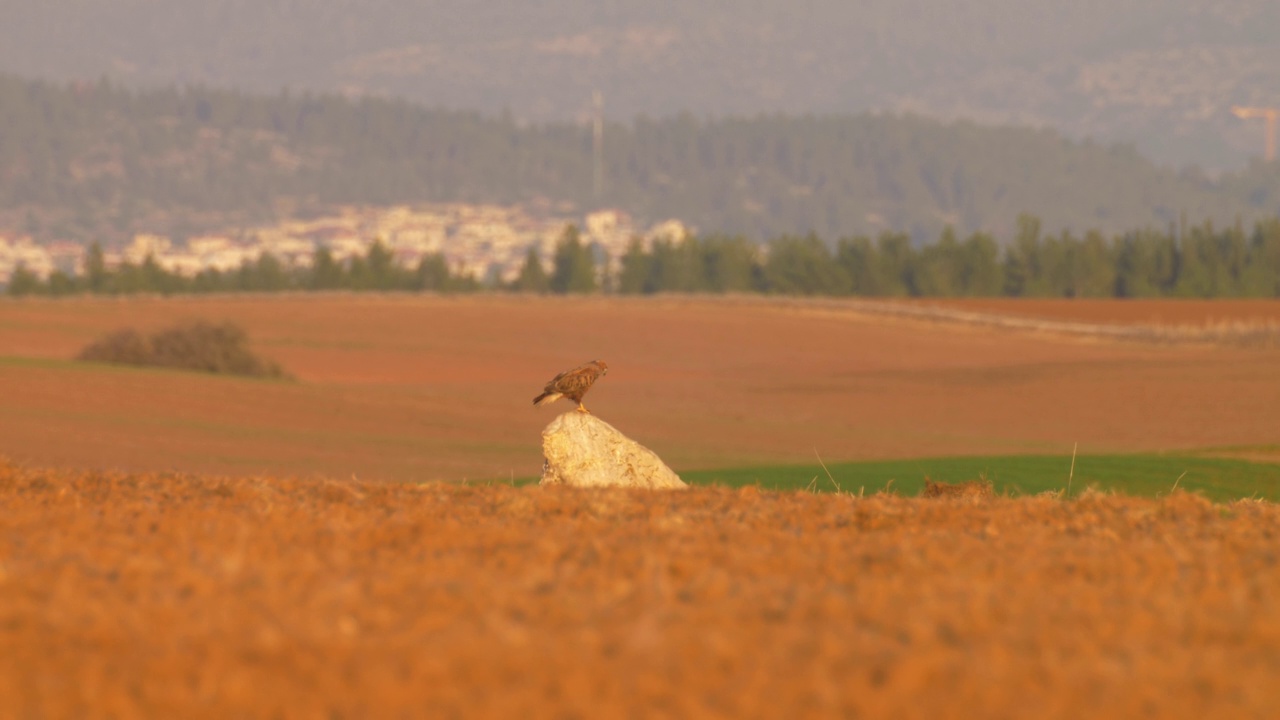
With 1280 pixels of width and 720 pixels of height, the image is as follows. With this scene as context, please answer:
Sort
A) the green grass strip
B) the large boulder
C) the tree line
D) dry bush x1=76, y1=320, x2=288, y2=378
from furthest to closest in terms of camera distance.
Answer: the tree line
dry bush x1=76, y1=320, x2=288, y2=378
the green grass strip
the large boulder

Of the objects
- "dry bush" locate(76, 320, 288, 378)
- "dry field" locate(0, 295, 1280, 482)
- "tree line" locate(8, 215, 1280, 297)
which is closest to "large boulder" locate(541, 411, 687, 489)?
"dry field" locate(0, 295, 1280, 482)

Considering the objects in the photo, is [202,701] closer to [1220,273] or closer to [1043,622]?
Result: [1043,622]

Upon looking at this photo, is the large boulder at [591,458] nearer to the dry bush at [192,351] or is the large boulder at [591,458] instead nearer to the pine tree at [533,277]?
the dry bush at [192,351]

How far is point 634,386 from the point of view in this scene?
55406 millimetres

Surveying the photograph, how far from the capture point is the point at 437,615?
6.73 metres

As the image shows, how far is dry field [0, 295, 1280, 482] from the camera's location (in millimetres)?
34406

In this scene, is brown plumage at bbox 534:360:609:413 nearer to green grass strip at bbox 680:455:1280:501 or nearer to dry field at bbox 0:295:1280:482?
green grass strip at bbox 680:455:1280:501

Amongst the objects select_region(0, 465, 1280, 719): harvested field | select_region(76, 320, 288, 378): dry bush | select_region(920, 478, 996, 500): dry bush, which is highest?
select_region(0, 465, 1280, 719): harvested field

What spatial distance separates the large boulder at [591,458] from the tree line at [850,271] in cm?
9921

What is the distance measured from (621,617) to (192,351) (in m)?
43.2

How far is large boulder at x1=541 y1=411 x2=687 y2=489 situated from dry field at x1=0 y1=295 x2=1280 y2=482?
771cm

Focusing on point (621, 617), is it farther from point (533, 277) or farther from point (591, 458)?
point (533, 277)

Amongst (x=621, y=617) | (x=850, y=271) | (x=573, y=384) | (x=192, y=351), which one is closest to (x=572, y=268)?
(x=850, y=271)

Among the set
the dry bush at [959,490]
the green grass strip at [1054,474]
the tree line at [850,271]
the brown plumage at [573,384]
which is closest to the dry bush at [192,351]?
the green grass strip at [1054,474]
